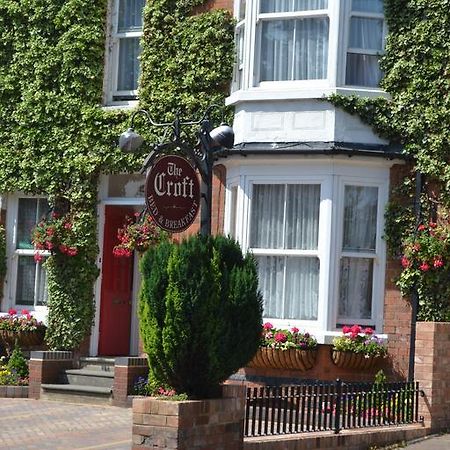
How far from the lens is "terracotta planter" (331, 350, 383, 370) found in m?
16.5

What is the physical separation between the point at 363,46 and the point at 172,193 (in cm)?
554

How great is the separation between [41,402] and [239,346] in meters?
6.82

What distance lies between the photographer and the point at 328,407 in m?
14.0

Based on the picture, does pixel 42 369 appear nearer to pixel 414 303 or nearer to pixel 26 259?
pixel 26 259

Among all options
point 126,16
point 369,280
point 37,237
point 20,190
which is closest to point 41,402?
point 37,237

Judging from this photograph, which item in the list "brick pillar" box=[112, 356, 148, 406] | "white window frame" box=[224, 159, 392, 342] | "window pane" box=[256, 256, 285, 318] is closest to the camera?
"white window frame" box=[224, 159, 392, 342]

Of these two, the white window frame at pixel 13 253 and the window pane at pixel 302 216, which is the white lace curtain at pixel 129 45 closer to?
the white window frame at pixel 13 253

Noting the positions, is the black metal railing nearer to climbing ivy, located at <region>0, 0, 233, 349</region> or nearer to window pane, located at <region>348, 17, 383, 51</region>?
window pane, located at <region>348, 17, 383, 51</region>

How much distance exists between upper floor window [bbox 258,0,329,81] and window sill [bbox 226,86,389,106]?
356mm

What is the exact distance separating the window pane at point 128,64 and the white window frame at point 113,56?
0.22 feet

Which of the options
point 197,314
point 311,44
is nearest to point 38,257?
point 311,44

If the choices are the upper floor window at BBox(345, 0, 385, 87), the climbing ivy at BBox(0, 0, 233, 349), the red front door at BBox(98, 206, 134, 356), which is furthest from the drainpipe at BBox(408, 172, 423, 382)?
the red front door at BBox(98, 206, 134, 356)

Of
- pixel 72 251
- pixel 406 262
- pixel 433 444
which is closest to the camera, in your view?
pixel 433 444

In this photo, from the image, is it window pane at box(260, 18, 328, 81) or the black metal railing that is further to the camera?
window pane at box(260, 18, 328, 81)
